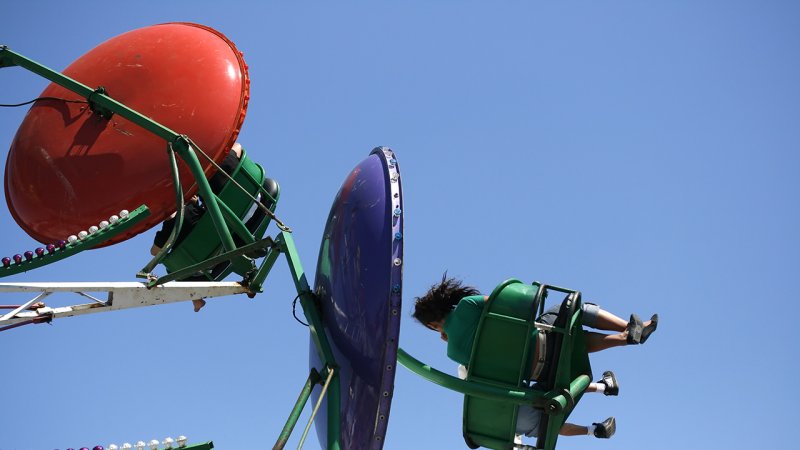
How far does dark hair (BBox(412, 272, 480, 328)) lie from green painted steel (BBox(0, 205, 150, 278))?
12.1 feet

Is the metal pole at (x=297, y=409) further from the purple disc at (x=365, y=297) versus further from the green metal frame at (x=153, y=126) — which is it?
the green metal frame at (x=153, y=126)

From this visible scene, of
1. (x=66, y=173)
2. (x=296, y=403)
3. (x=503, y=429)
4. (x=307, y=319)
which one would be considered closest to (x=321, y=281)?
(x=307, y=319)

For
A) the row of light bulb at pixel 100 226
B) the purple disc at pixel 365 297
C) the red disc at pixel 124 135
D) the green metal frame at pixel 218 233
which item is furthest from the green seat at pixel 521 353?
the row of light bulb at pixel 100 226

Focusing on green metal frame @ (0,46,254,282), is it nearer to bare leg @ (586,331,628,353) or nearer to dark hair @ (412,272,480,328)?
dark hair @ (412,272,480,328)

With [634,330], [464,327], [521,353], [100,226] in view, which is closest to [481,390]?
[521,353]

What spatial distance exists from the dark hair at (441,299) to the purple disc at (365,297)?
1643 millimetres

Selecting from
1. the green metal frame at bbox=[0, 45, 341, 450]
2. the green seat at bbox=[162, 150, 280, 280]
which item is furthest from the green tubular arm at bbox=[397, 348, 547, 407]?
the green seat at bbox=[162, 150, 280, 280]

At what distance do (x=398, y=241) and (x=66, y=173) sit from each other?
18.1 feet

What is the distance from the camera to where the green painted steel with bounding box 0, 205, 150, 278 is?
14938 mm

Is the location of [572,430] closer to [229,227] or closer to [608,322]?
[608,322]

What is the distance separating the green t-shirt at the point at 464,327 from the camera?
47.0ft

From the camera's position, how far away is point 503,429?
557 inches

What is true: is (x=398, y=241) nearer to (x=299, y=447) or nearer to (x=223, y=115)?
(x=299, y=447)

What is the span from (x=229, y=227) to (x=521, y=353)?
4.58 metres
